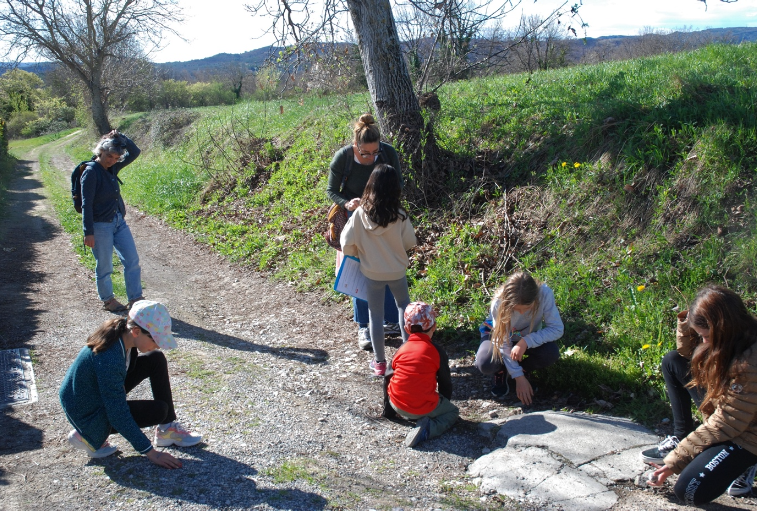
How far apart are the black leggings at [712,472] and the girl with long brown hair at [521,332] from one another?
53.6 inches

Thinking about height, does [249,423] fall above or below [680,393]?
below

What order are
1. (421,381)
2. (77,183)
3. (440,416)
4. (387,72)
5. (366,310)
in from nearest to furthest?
(421,381)
(440,416)
(366,310)
(77,183)
(387,72)

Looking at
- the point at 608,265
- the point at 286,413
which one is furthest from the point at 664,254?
the point at 286,413

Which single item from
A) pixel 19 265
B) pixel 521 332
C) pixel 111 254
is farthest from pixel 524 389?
pixel 19 265

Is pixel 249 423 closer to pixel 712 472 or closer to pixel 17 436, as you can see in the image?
pixel 17 436

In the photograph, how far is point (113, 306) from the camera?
662 centimetres

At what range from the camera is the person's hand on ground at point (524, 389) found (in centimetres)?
421

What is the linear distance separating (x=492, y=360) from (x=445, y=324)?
1397 millimetres

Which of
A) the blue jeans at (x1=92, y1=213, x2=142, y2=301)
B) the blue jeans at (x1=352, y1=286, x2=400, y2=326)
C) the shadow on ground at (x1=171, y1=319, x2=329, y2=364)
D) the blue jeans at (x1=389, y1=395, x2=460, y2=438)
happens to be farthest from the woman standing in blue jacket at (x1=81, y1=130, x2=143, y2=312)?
the blue jeans at (x1=389, y1=395, x2=460, y2=438)

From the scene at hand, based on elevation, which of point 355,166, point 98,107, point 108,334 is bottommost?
point 108,334

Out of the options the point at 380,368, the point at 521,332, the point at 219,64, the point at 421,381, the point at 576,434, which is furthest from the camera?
the point at 219,64

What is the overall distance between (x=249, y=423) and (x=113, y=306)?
131 inches

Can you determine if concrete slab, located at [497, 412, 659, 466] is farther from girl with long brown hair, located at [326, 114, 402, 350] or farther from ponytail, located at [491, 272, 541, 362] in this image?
girl with long brown hair, located at [326, 114, 402, 350]

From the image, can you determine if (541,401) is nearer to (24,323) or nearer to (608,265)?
(608,265)
